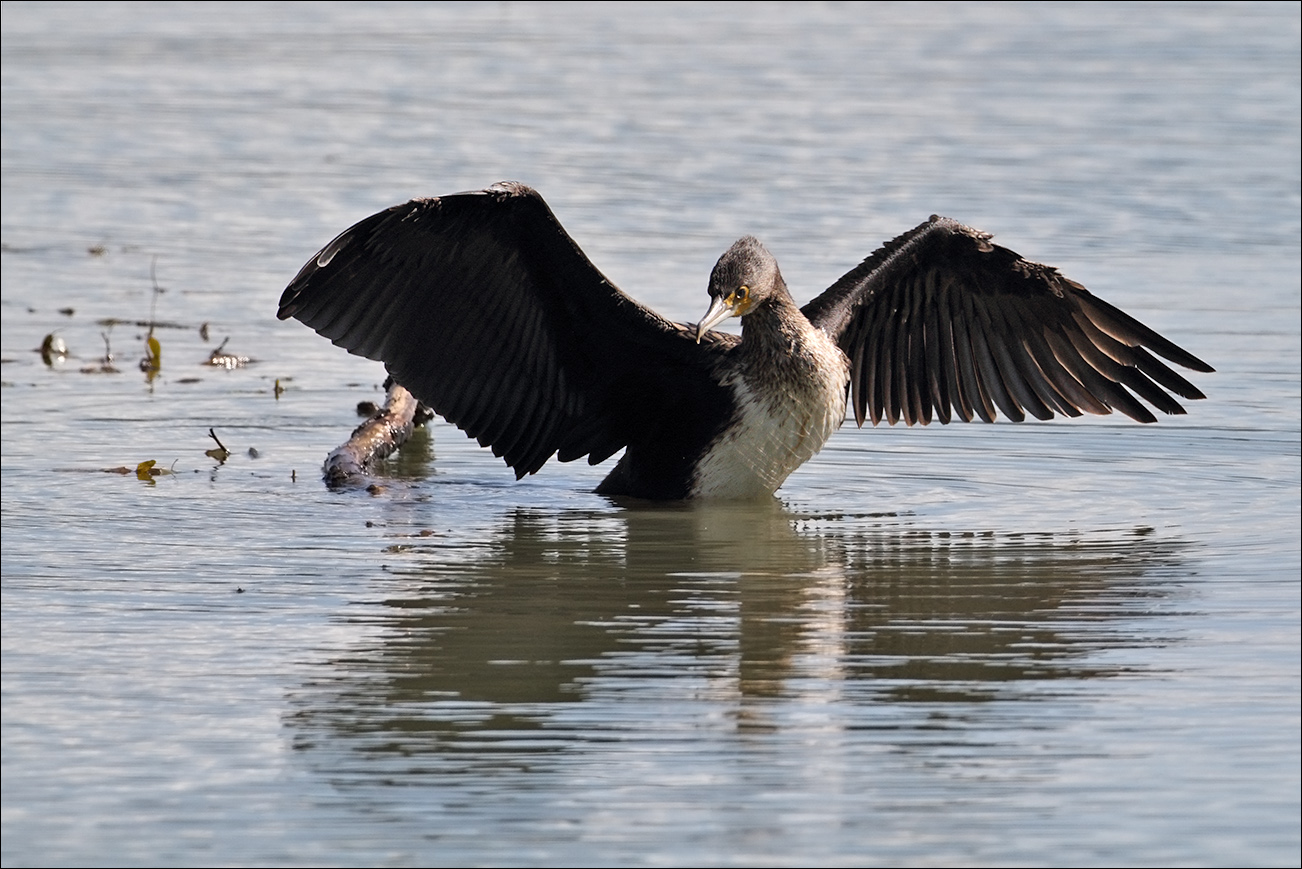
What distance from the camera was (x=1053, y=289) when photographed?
8117mm

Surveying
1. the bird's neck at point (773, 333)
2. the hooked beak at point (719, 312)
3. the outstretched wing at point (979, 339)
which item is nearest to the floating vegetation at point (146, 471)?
the hooked beak at point (719, 312)

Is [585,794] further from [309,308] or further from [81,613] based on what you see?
[309,308]

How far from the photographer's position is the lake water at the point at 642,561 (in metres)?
4.55

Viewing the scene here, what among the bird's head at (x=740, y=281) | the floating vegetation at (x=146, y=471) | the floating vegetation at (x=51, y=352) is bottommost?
the floating vegetation at (x=146, y=471)

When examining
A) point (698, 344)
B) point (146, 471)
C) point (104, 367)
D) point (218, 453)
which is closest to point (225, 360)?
point (104, 367)

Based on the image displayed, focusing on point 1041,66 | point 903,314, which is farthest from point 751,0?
point 903,314

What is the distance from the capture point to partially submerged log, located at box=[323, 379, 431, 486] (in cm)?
798

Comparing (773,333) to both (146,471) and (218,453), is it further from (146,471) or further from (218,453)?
(146,471)

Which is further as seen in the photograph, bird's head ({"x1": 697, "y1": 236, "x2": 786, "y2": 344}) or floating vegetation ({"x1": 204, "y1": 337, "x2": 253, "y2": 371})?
floating vegetation ({"x1": 204, "y1": 337, "x2": 253, "y2": 371})

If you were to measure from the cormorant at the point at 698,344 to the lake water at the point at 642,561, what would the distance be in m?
0.27

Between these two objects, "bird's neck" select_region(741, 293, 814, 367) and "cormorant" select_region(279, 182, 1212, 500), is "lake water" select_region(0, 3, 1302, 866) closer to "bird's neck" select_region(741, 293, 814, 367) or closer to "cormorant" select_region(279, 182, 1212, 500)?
"cormorant" select_region(279, 182, 1212, 500)

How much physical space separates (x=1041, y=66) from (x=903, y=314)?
457 inches

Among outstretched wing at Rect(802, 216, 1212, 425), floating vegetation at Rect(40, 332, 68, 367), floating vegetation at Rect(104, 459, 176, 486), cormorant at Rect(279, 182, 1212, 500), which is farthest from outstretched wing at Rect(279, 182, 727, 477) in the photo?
floating vegetation at Rect(40, 332, 68, 367)

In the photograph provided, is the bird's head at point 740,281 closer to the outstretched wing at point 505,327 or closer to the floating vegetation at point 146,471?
the outstretched wing at point 505,327
